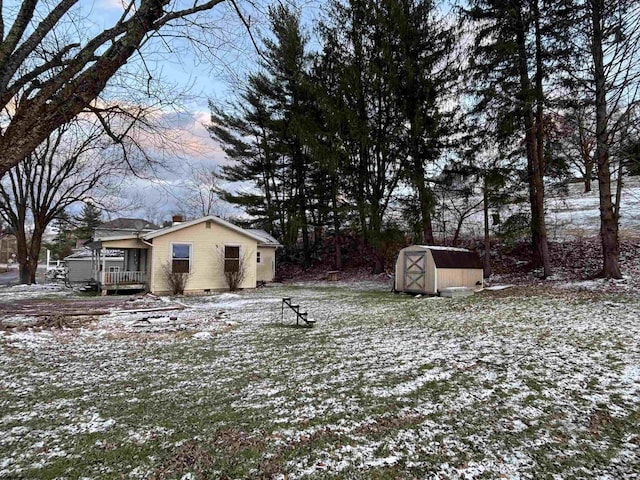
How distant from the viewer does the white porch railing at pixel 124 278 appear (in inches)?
584

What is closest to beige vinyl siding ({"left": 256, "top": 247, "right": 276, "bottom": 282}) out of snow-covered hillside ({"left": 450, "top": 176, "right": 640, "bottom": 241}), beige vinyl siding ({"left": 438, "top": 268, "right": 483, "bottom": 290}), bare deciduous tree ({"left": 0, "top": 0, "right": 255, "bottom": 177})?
snow-covered hillside ({"left": 450, "top": 176, "right": 640, "bottom": 241})

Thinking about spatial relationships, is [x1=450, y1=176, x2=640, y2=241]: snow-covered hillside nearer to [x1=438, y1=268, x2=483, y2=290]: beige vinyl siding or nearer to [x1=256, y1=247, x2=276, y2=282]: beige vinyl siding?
[x1=438, y1=268, x2=483, y2=290]: beige vinyl siding

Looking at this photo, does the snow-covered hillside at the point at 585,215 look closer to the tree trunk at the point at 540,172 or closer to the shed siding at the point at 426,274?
the tree trunk at the point at 540,172

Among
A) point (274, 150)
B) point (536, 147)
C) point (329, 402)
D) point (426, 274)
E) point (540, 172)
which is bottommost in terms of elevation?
point (329, 402)

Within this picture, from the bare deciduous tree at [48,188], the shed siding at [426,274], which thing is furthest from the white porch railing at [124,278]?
the shed siding at [426,274]

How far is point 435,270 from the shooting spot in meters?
11.9

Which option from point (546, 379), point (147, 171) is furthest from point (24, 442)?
point (546, 379)

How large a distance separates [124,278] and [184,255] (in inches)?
112

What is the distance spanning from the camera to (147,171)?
5078 mm

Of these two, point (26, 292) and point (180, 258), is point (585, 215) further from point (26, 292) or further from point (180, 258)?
point (26, 292)

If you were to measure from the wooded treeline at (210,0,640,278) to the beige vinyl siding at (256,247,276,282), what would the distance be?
216 centimetres

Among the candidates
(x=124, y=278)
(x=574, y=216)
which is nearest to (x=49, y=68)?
(x=124, y=278)

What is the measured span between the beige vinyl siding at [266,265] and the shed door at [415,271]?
→ 9.45m

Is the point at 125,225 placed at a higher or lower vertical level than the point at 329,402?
higher
